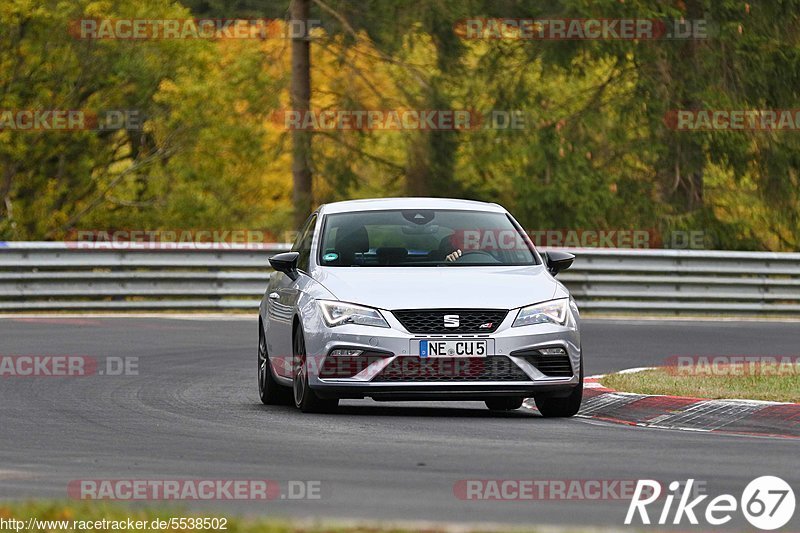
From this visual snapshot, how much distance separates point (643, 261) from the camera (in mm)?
27328

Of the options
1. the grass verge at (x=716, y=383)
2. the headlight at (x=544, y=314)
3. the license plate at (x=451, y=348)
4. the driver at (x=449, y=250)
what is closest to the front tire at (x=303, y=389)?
the license plate at (x=451, y=348)

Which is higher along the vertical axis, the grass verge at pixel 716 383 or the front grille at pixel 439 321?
the front grille at pixel 439 321

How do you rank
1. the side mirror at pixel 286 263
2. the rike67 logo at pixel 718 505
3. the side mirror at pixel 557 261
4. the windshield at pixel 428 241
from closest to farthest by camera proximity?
the rike67 logo at pixel 718 505, the windshield at pixel 428 241, the side mirror at pixel 557 261, the side mirror at pixel 286 263

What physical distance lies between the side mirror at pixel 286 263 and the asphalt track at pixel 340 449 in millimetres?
1088

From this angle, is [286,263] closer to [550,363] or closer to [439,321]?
[439,321]

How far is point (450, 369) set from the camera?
12.6m

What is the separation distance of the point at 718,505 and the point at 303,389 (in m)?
5.16

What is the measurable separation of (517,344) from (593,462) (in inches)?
102

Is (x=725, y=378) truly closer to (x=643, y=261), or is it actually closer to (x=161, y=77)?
(x=643, y=261)

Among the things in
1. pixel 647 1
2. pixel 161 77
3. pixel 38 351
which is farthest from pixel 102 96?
pixel 38 351

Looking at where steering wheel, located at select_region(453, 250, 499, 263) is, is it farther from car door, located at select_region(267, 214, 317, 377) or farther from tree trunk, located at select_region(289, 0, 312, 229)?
tree trunk, located at select_region(289, 0, 312, 229)

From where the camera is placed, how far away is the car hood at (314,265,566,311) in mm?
12680

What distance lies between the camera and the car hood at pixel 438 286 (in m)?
12.7

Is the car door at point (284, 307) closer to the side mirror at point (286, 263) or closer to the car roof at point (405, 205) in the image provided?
the side mirror at point (286, 263)
